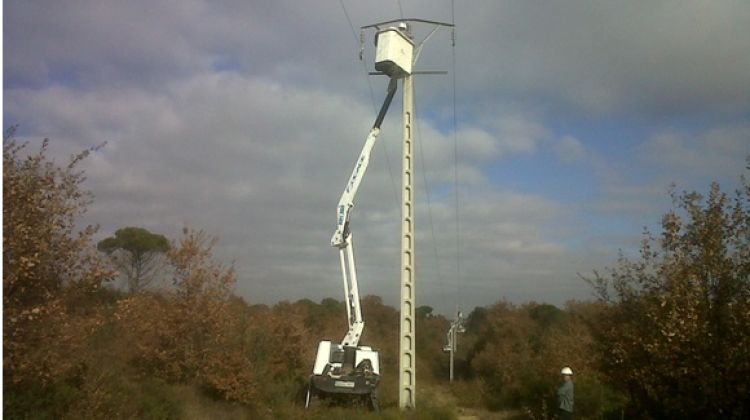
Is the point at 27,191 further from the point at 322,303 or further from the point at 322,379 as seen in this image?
the point at 322,303

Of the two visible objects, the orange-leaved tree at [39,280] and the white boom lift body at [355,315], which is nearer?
the orange-leaved tree at [39,280]

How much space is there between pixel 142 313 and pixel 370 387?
7.33m

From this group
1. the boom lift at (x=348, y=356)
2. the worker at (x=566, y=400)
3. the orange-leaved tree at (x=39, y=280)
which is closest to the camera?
the orange-leaved tree at (x=39, y=280)

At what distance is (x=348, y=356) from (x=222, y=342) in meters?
4.01

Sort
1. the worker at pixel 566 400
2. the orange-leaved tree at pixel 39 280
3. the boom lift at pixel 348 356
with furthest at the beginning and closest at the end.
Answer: the boom lift at pixel 348 356 → the worker at pixel 566 400 → the orange-leaved tree at pixel 39 280

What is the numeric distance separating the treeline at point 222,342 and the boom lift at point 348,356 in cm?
88

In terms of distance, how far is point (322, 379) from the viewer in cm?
2056

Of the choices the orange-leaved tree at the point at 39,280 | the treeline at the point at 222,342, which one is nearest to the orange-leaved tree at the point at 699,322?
the treeline at the point at 222,342

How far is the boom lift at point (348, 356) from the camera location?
20656 mm

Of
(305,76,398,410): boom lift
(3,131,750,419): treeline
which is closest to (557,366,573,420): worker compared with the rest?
(3,131,750,419): treeline

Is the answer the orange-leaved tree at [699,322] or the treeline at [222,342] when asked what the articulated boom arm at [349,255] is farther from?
the orange-leaved tree at [699,322]

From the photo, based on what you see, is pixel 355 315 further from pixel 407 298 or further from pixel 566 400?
pixel 566 400

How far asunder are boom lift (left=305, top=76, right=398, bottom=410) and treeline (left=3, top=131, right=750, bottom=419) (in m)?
0.88

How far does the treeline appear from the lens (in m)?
9.63
